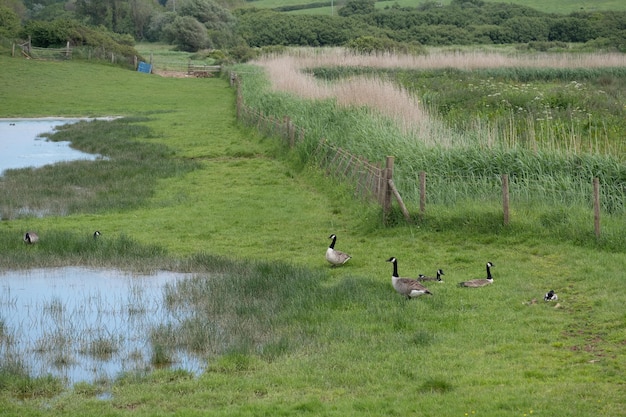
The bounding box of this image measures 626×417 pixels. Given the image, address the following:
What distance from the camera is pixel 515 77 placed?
194 ft

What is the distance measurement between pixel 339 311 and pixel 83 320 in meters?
4.36

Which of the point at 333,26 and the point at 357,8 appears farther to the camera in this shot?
the point at 357,8

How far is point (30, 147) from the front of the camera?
39.1 metres

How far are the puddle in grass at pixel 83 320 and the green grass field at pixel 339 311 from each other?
58 centimetres

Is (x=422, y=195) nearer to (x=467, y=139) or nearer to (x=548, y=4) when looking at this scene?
(x=467, y=139)

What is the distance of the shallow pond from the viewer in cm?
3478

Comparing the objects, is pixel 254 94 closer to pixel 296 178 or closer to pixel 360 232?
pixel 296 178

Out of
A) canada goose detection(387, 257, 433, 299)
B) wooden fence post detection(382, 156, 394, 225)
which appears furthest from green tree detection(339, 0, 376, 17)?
canada goose detection(387, 257, 433, 299)

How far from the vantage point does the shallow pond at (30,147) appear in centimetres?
3478

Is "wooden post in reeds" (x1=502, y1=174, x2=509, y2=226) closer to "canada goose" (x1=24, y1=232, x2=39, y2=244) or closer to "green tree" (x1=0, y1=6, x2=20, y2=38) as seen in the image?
"canada goose" (x1=24, y1=232, x2=39, y2=244)

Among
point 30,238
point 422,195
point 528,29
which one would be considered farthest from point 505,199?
point 528,29

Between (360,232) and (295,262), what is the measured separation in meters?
3.37

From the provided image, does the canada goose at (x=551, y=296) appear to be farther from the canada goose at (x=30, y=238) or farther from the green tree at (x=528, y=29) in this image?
the green tree at (x=528, y=29)

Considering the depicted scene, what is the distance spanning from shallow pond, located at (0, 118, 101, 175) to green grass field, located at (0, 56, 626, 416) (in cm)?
730
